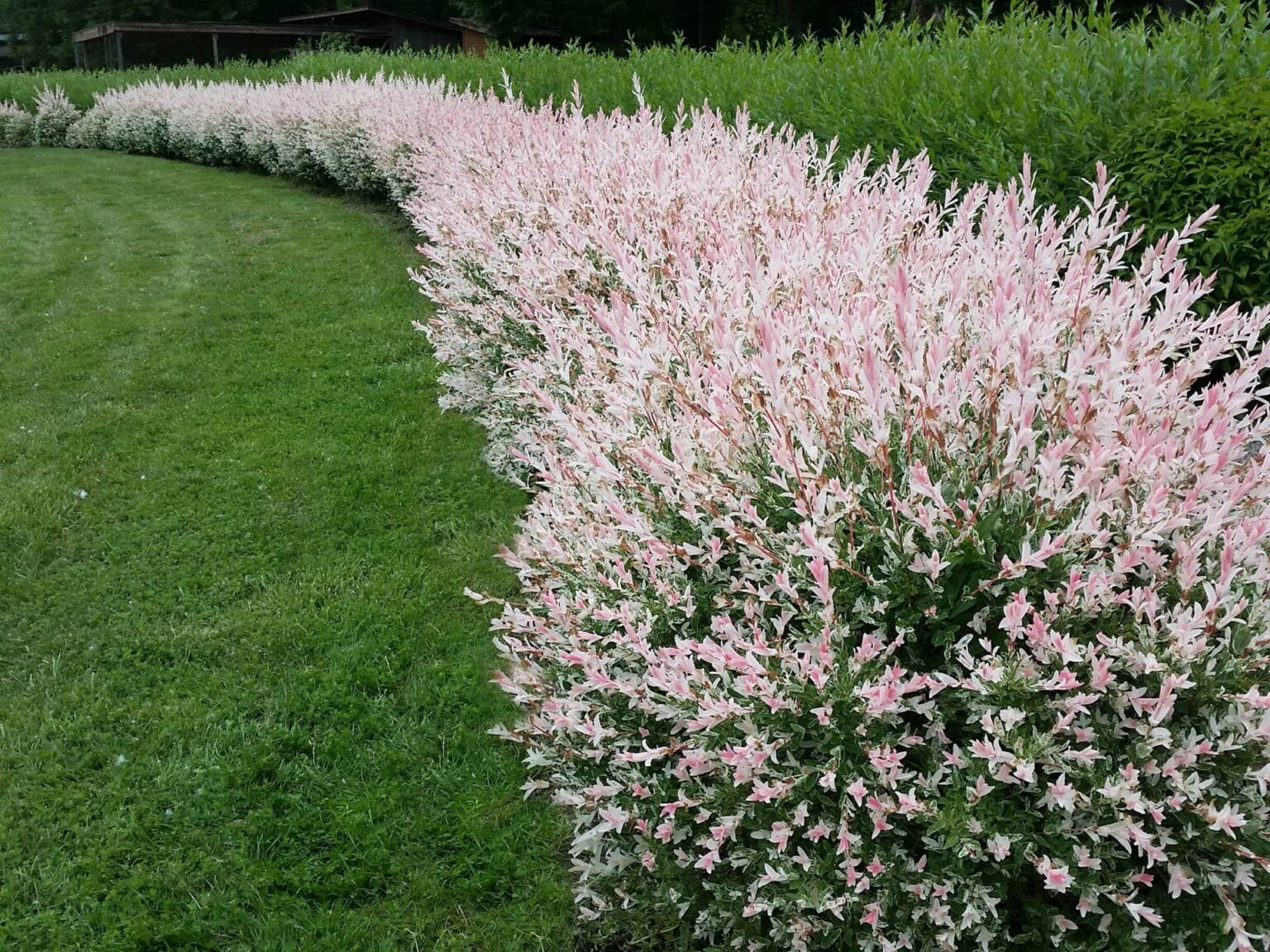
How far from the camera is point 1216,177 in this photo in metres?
3.93

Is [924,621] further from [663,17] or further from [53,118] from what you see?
[663,17]

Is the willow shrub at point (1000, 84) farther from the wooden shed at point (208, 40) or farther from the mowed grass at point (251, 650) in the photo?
the wooden shed at point (208, 40)

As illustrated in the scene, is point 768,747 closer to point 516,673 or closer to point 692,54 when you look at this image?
point 516,673

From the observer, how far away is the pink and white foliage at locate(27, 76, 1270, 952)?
1725 millimetres

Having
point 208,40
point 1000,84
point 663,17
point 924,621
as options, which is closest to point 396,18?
point 208,40

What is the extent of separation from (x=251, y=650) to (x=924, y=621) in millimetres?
3002

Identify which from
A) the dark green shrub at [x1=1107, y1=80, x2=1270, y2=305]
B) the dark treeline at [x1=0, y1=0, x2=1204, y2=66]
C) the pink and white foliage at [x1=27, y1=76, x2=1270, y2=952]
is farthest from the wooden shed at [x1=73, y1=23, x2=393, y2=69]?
the pink and white foliage at [x1=27, y1=76, x2=1270, y2=952]

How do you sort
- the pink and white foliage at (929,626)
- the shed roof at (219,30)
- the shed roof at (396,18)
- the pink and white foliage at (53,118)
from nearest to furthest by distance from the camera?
the pink and white foliage at (929,626) → the pink and white foliage at (53,118) → the shed roof at (219,30) → the shed roof at (396,18)

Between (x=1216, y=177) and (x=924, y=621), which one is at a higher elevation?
(x=1216, y=177)

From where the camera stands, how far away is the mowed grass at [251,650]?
2.85 m

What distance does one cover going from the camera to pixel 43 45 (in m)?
49.9

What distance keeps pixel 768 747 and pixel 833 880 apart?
0.33 m

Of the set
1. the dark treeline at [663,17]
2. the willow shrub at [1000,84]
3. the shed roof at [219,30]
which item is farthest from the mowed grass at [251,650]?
the shed roof at [219,30]

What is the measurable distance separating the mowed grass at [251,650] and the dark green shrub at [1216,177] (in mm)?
3440
